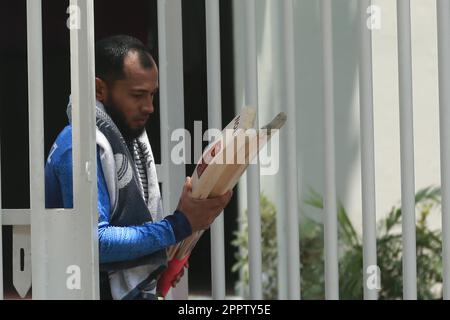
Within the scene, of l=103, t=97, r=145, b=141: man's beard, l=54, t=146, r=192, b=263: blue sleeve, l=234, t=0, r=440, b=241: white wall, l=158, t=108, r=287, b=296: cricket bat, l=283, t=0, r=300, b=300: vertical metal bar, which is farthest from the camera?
l=234, t=0, r=440, b=241: white wall

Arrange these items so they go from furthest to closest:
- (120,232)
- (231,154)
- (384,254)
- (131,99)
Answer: (384,254) → (131,99) → (120,232) → (231,154)

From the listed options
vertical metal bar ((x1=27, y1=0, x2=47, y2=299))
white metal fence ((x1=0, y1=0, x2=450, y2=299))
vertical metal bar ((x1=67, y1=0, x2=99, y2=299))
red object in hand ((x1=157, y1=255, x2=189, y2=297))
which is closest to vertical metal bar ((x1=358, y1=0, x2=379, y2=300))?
white metal fence ((x1=0, y1=0, x2=450, y2=299))

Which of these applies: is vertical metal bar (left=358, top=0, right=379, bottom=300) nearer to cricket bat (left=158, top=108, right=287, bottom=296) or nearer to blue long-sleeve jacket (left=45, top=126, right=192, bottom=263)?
cricket bat (left=158, top=108, right=287, bottom=296)

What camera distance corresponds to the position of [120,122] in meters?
3.14

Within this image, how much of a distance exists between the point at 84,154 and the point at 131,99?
28 cm

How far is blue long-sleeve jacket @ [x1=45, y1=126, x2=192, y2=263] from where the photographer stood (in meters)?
3.01

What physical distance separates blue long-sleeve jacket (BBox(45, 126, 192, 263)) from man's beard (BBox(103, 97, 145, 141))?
13 centimetres

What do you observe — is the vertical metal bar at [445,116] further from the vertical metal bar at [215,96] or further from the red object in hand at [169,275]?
the red object in hand at [169,275]

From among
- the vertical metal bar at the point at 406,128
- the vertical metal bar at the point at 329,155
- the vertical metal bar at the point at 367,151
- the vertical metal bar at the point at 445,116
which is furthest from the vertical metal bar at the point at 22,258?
the vertical metal bar at the point at 445,116

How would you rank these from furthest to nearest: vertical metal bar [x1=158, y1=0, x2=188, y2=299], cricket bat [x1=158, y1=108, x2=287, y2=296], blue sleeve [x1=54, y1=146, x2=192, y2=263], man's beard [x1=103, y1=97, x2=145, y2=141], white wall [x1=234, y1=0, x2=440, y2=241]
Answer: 1. white wall [x1=234, y1=0, x2=440, y2=241]
2. vertical metal bar [x1=158, y1=0, x2=188, y2=299]
3. man's beard [x1=103, y1=97, x2=145, y2=141]
4. blue sleeve [x1=54, y1=146, x2=192, y2=263]
5. cricket bat [x1=158, y1=108, x2=287, y2=296]

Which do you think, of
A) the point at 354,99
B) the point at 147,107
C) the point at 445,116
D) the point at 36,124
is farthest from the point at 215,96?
the point at 354,99

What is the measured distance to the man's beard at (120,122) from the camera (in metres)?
3.13

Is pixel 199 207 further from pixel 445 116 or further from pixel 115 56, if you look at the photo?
pixel 445 116

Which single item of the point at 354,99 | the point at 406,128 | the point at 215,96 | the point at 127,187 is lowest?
the point at 127,187
